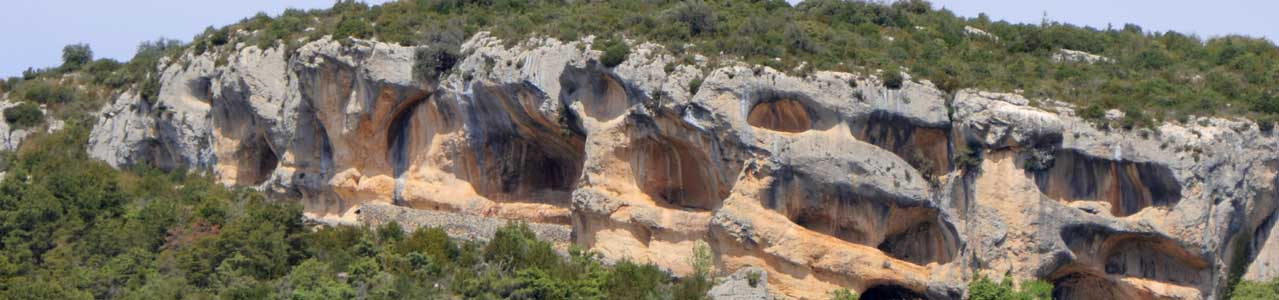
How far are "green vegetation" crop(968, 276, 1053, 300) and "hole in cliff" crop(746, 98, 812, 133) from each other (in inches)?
178

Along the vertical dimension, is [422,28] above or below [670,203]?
above

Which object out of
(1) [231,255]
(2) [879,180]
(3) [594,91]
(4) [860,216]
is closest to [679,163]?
(3) [594,91]

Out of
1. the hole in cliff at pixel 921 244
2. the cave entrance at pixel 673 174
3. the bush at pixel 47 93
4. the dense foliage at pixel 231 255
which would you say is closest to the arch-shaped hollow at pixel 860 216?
the hole in cliff at pixel 921 244

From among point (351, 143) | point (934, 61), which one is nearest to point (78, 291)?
point (351, 143)

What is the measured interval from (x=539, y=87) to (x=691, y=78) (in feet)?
11.4

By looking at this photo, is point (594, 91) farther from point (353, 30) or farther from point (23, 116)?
point (23, 116)

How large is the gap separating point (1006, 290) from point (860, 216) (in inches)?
127

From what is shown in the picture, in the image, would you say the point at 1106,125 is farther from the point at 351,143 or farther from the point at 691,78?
the point at 351,143

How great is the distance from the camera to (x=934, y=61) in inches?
2208

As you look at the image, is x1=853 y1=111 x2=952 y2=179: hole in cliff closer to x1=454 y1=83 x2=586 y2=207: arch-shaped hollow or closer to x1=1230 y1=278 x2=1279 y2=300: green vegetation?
x1=454 y1=83 x2=586 y2=207: arch-shaped hollow

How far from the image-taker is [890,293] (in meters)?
53.8

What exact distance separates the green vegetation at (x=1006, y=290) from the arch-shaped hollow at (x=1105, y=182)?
1932 mm

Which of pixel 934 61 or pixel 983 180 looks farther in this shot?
pixel 934 61

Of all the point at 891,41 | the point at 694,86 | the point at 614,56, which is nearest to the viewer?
the point at 694,86
